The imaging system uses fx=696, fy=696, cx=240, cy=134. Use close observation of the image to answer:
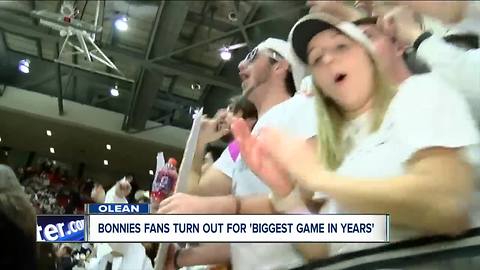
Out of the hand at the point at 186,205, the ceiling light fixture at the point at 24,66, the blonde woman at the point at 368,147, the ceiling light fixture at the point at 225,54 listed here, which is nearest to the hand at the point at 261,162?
the blonde woman at the point at 368,147

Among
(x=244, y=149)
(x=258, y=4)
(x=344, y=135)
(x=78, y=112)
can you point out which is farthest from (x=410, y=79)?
(x=78, y=112)

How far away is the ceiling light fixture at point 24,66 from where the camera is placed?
4.12ft

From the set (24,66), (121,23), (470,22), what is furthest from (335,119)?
(24,66)

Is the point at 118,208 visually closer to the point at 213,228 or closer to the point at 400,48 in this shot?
the point at 213,228

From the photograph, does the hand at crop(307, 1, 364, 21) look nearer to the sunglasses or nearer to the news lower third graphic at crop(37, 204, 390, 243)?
the sunglasses

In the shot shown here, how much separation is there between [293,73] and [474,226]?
400 millimetres

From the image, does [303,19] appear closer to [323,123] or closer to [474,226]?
[323,123]

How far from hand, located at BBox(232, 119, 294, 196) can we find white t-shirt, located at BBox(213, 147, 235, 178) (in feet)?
0.69

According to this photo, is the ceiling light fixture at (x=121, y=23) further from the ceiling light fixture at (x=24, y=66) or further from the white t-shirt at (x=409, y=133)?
the white t-shirt at (x=409, y=133)

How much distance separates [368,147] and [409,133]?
75mm

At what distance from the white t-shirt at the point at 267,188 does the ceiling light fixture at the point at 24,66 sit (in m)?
0.46

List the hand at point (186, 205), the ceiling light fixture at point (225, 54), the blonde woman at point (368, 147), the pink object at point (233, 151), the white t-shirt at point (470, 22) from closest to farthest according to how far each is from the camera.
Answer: the blonde woman at point (368, 147)
the white t-shirt at point (470, 22)
the hand at point (186, 205)
the pink object at point (233, 151)
the ceiling light fixture at point (225, 54)

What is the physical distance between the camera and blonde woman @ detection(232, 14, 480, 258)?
73cm

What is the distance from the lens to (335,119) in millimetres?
903
